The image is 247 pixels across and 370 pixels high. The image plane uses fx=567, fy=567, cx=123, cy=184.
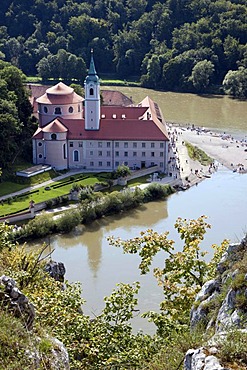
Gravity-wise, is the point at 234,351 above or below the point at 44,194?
above

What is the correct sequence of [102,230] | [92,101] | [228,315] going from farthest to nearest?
[92,101], [102,230], [228,315]

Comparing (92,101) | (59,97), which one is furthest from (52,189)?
(59,97)

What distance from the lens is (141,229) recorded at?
30422 millimetres

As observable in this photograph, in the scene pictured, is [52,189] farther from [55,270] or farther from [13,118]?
[55,270]

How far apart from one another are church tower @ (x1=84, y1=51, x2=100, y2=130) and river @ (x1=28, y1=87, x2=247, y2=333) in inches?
319

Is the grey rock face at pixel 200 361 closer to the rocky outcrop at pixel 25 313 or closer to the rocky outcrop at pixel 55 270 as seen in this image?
the rocky outcrop at pixel 25 313

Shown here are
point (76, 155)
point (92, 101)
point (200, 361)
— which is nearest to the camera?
point (200, 361)

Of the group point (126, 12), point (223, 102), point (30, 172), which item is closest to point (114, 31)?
point (126, 12)

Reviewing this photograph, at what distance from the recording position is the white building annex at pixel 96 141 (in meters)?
38.8

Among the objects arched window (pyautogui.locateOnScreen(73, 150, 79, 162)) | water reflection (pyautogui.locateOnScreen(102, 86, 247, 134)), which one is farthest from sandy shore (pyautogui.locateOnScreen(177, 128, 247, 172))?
arched window (pyautogui.locateOnScreen(73, 150, 79, 162))

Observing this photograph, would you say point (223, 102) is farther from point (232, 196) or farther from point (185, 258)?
point (185, 258)

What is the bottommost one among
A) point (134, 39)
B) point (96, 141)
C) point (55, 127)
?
point (96, 141)

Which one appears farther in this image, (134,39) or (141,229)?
(134,39)

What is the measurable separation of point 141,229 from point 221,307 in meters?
21.4
